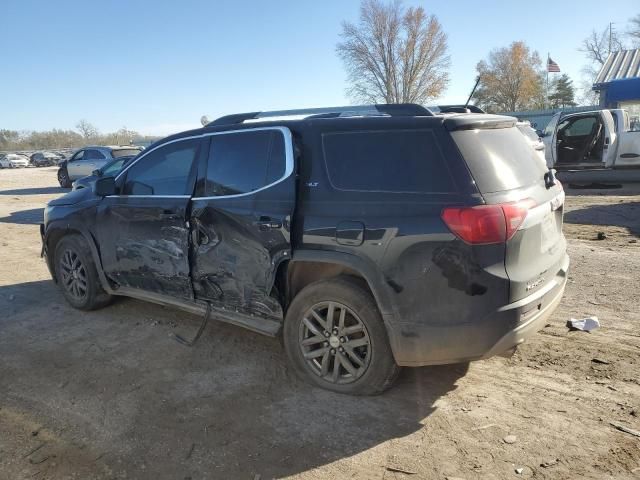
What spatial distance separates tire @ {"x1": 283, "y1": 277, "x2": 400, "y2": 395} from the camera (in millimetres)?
3229

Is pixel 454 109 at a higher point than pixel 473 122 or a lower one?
higher

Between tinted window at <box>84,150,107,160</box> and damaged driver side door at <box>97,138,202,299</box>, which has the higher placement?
tinted window at <box>84,150,107,160</box>

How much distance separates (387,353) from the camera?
127 inches

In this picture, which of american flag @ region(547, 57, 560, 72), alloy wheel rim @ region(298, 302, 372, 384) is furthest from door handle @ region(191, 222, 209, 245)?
american flag @ region(547, 57, 560, 72)

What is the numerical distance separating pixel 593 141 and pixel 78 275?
43.0 feet

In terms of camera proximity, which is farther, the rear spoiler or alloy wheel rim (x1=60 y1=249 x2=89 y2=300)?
alloy wheel rim (x1=60 y1=249 x2=89 y2=300)

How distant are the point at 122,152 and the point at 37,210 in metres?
4.08

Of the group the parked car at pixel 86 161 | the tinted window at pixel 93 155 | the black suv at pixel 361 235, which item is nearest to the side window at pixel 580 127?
the black suv at pixel 361 235

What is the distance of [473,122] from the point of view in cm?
311

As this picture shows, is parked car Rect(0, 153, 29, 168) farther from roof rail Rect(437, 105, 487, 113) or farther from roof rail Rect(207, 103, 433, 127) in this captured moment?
roof rail Rect(437, 105, 487, 113)

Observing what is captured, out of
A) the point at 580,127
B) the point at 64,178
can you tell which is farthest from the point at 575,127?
the point at 64,178

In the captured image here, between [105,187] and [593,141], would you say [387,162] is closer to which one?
[105,187]

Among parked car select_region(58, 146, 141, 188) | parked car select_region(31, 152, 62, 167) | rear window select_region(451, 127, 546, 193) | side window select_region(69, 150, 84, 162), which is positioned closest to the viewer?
rear window select_region(451, 127, 546, 193)

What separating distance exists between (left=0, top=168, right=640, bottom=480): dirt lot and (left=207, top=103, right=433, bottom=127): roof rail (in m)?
1.88
